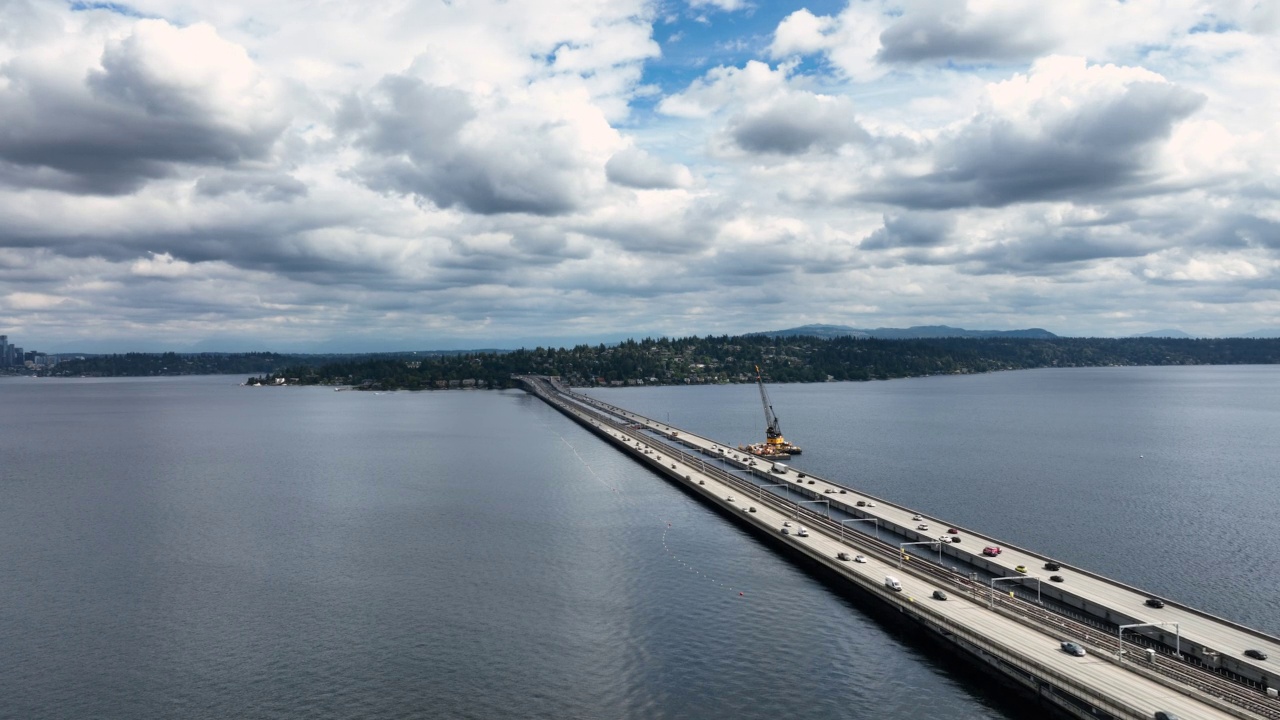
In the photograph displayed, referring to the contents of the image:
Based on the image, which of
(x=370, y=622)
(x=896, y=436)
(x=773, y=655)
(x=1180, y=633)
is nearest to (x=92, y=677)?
(x=370, y=622)

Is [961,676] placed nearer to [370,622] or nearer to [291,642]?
[370,622]

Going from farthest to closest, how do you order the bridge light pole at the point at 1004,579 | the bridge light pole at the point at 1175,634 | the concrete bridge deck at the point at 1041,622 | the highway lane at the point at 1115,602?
1. the bridge light pole at the point at 1004,579
2. the bridge light pole at the point at 1175,634
3. the highway lane at the point at 1115,602
4. the concrete bridge deck at the point at 1041,622

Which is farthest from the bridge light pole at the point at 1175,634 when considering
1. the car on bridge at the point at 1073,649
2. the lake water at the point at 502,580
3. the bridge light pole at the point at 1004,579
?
the lake water at the point at 502,580

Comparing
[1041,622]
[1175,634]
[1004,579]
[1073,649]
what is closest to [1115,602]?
[1175,634]

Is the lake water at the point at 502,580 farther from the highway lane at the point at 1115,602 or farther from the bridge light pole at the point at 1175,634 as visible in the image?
the bridge light pole at the point at 1175,634

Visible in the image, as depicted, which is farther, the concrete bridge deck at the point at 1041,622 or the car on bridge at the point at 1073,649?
the car on bridge at the point at 1073,649

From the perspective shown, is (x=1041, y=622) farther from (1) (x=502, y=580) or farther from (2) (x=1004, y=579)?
(1) (x=502, y=580)
